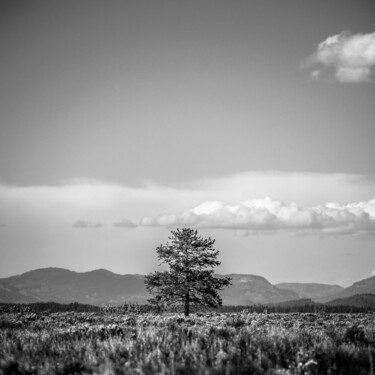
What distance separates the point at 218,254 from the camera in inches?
1457

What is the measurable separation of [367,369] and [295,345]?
1784 millimetres

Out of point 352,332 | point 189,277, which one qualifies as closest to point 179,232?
point 189,277

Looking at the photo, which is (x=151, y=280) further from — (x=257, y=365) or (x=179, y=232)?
(x=257, y=365)

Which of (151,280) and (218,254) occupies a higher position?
(218,254)

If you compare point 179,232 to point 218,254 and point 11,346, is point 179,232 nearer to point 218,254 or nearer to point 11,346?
point 218,254

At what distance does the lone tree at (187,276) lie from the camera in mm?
35844

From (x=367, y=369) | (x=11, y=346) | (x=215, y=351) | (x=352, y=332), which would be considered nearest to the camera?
(x=367, y=369)

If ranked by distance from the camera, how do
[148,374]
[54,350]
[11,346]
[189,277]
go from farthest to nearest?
[189,277], [11,346], [54,350], [148,374]

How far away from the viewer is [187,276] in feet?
118

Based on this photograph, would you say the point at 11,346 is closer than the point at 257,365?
No

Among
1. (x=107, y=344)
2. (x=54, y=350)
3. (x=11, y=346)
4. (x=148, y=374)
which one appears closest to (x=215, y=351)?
(x=148, y=374)

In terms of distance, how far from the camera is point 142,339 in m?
7.95

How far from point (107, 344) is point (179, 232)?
28855mm

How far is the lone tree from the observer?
3584 cm
